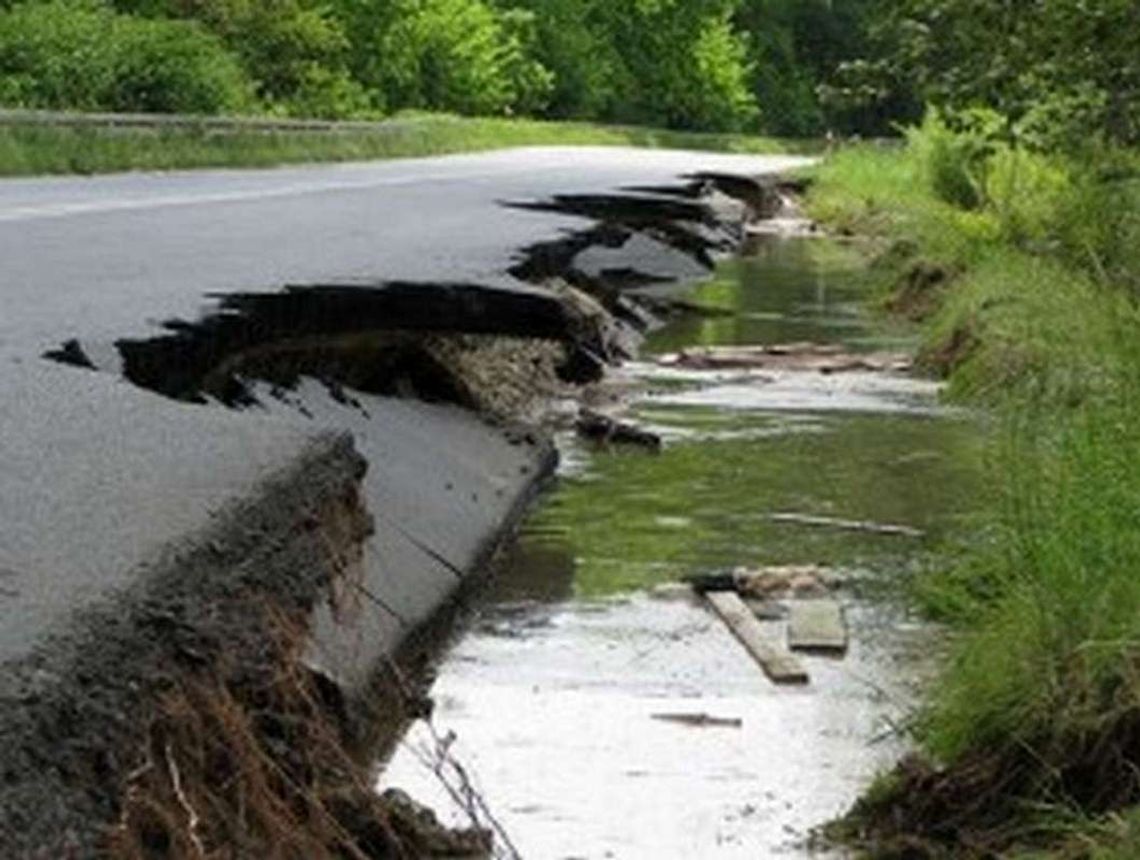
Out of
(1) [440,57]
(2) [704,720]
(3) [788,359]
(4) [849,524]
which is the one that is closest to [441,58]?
(1) [440,57]

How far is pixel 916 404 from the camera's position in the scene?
1217 centimetres

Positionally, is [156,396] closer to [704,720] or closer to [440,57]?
[704,720]

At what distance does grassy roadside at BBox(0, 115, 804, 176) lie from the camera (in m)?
20.4

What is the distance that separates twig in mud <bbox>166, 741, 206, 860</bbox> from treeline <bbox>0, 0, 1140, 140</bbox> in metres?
8.53

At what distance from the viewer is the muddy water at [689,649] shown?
5328 mm

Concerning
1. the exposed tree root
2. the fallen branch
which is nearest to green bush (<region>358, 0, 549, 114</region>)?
the fallen branch

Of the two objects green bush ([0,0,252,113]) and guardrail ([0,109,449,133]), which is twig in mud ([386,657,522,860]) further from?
green bush ([0,0,252,113])

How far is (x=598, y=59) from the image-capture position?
245ft

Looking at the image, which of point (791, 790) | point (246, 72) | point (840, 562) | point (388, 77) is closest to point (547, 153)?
point (246, 72)

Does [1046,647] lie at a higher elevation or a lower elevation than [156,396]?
lower

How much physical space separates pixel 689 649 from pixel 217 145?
19.2 m

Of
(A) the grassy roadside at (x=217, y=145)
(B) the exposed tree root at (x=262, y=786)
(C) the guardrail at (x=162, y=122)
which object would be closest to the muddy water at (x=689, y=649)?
(B) the exposed tree root at (x=262, y=786)

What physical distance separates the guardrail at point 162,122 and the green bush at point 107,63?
6.51 feet

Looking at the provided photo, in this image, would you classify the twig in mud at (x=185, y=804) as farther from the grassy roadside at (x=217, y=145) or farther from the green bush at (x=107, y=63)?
the green bush at (x=107, y=63)
